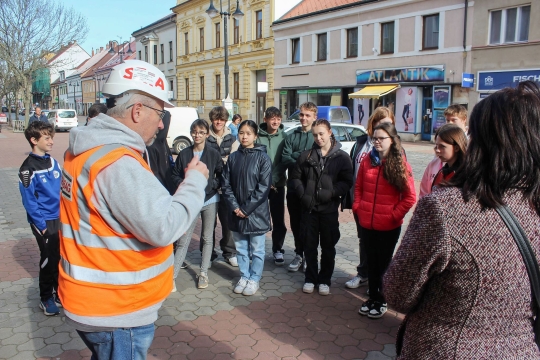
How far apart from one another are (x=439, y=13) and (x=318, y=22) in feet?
26.8

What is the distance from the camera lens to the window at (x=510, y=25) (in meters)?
19.4

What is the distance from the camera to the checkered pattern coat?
1.46 meters

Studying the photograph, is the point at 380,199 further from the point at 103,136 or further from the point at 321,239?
the point at 103,136

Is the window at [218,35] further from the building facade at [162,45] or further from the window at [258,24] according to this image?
the building facade at [162,45]

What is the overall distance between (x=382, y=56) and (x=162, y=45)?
28796 mm

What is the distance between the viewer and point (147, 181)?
5.98ft

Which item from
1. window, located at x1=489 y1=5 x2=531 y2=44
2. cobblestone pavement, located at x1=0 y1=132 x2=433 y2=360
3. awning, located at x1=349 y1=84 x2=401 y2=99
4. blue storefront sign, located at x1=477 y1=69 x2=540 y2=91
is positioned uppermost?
window, located at x1=489 y1=5 x2=531 y2=44

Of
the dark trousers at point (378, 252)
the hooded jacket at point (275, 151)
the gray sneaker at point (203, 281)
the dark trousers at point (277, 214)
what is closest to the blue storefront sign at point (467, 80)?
the hooded jacket at point (275, 151)

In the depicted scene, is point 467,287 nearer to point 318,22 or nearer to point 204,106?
point 318,22

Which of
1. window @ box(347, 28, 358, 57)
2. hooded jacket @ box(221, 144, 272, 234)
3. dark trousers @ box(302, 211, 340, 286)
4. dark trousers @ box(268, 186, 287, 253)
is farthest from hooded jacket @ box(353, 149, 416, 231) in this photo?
window @ box(347, 28, 358, 57)

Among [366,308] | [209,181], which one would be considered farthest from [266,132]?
[366,308]

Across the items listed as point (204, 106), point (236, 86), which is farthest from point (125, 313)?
point (204, 106)

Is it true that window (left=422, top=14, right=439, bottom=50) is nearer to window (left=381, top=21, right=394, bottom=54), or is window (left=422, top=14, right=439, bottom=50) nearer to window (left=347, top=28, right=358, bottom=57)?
window (left=381, top=21, right=394, bottom=54)

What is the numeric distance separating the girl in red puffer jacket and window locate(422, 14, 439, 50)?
67.5 ft
